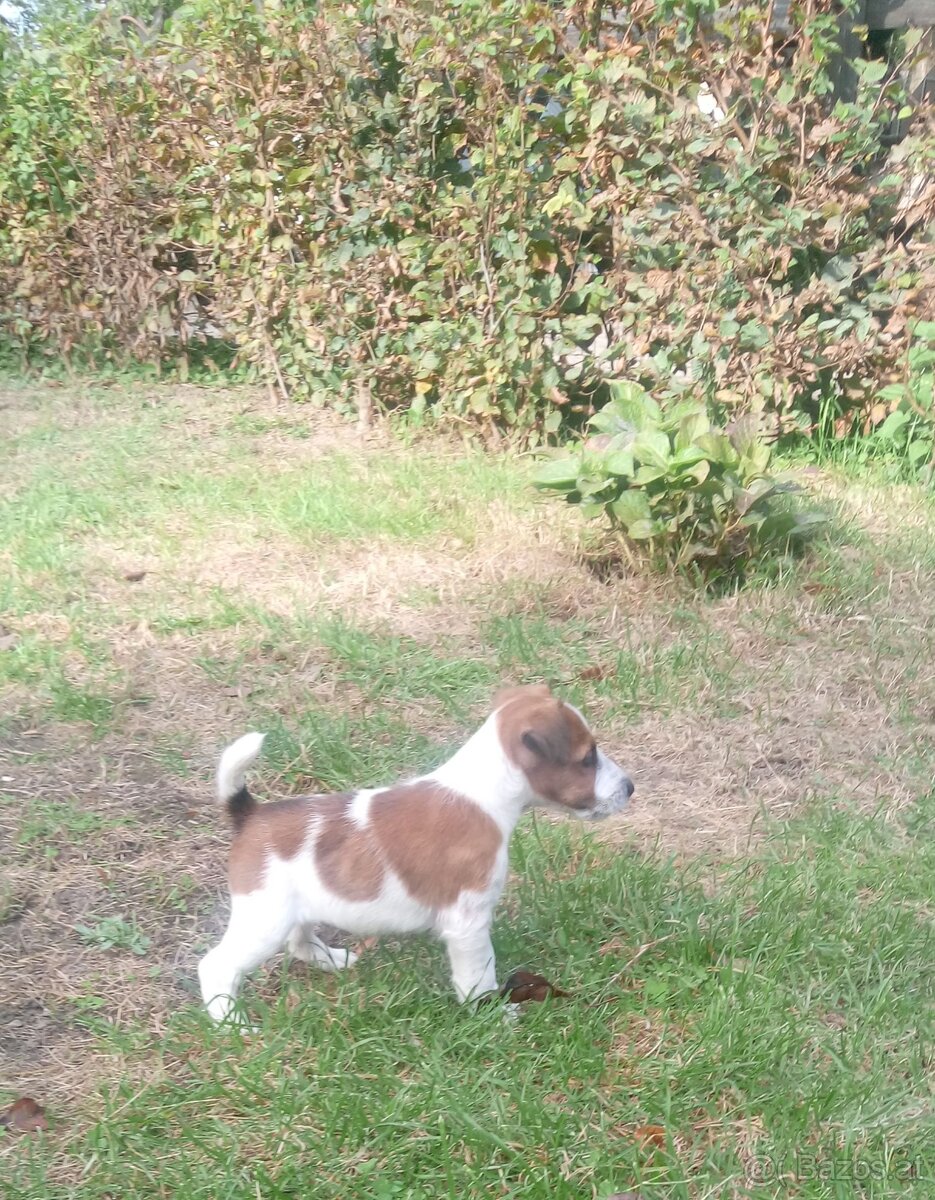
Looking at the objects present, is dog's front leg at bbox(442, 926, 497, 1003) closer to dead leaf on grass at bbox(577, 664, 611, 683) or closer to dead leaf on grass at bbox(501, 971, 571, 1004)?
dead leaf on grass at bbox(501, 971, 571, 1004)

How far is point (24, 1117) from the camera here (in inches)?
104

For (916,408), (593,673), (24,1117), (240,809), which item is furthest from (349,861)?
(916,408)

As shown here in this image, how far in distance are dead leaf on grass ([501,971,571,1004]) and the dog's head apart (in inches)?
16.9

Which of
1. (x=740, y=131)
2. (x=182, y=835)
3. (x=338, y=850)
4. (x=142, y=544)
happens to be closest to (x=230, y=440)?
(x=142, y=544)

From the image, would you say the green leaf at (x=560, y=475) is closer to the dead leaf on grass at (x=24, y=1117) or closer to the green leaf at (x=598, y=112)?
the green leaf at (x=598, y=112)

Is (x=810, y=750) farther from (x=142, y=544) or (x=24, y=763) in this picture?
(x=142, y=544)

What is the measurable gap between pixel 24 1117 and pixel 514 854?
1517 mm

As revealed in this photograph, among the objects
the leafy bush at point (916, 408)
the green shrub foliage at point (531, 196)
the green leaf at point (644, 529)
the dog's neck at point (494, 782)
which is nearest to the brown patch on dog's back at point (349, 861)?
the dog's neck at point (494, 782)

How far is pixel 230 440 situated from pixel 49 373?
2.30m

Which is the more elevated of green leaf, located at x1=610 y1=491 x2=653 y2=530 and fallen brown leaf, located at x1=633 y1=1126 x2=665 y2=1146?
green leaf, located at x1=610 y1=491 x2=653 y2=530

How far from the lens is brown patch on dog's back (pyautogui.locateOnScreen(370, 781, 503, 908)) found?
2.86 m

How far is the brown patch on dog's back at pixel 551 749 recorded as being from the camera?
9.41ft

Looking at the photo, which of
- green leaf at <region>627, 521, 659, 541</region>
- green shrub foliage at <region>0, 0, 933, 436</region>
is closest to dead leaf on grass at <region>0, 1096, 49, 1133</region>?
green leaf at <region>627, 521, 659, 541</region>

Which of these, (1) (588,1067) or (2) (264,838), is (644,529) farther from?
(1) (588,1067)
